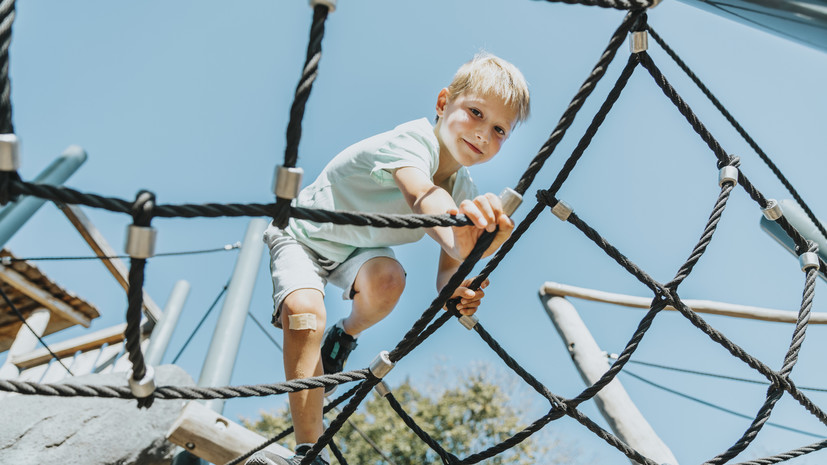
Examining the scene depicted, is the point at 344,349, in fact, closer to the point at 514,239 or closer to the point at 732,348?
the point at 514,239

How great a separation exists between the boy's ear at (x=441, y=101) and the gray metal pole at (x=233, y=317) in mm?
1210

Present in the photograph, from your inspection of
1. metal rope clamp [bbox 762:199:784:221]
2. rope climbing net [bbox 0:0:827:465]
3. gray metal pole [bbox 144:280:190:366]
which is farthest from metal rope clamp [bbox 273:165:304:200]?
gray metal pole [bbox 144:280:190:366]

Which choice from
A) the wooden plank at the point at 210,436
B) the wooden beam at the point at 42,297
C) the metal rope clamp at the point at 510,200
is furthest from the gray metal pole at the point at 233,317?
the metal rope clamp at the point at 510,200

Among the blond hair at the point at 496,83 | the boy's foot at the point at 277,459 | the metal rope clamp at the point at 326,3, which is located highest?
the blond hair at the point at 496,83

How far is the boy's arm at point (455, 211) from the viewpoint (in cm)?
94

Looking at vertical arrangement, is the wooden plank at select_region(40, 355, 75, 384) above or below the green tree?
below

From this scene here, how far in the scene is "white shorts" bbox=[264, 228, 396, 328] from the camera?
4.34 ft

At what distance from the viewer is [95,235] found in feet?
10.9

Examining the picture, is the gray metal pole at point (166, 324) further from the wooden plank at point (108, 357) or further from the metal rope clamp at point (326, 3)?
the metal rope clamp at point (326, 3)

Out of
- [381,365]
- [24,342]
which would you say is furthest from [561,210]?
[24,342]

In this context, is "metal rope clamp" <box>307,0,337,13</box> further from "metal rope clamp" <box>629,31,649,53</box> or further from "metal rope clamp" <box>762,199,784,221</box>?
"metal rope clamp" <box>762,199,784,221</box>

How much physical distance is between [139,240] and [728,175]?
1000 mm

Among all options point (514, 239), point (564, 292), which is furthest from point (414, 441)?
point (514, 239)

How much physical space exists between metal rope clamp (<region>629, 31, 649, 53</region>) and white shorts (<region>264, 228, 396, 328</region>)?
0.67 m
